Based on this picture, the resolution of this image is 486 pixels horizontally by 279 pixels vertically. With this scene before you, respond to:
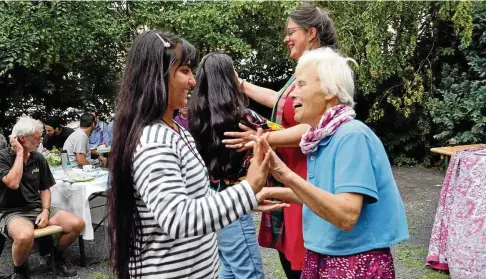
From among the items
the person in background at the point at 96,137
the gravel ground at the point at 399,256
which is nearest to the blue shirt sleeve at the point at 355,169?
the gravel ground at the point at 399,256

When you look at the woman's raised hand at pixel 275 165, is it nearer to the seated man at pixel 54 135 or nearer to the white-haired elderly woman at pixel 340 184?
the white-haired elderly woman at pixel 340 184

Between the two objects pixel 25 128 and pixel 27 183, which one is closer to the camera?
pixel 25 128

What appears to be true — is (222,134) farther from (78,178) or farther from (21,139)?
(78,178)

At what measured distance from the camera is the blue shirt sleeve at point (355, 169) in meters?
1.62

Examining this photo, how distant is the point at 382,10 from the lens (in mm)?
8094

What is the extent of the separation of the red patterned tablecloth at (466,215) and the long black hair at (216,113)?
2.01 meters

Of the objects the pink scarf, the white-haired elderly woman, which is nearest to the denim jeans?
the white-haired elderly woman

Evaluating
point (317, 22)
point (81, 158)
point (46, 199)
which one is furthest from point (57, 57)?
point (317, 22)

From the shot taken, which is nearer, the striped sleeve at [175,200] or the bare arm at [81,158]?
the striped sleeve at [175,200]

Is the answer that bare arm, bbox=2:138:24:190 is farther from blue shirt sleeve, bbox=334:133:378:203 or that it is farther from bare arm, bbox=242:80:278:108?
blue shirt sleeve, bbox=334:133:378:203

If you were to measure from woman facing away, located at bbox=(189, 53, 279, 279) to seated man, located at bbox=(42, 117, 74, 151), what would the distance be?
21.0ft

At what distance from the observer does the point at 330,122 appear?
174cm

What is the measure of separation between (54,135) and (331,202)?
26.9ft

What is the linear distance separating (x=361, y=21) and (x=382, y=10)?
1.30 ft
